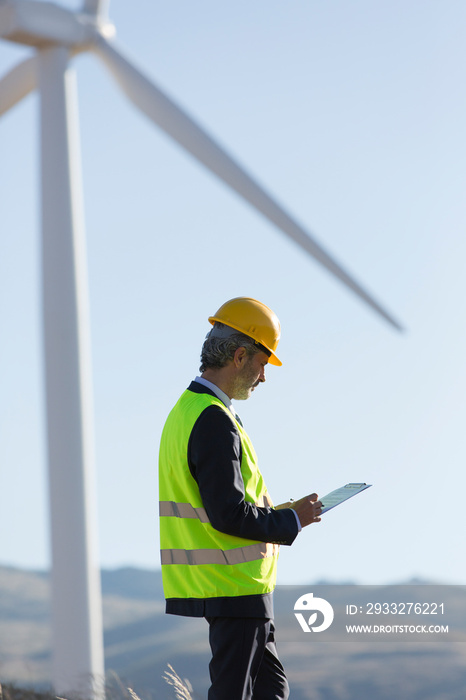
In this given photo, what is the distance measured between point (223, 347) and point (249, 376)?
0.23m

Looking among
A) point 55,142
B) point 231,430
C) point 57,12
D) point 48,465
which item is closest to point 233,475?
point 231,430

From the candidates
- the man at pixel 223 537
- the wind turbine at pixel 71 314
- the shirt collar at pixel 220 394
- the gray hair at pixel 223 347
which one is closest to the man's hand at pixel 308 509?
the man at pixel 223 537

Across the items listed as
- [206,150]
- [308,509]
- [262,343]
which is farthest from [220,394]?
[206,150]

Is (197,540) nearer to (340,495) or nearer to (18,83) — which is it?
(340,495)

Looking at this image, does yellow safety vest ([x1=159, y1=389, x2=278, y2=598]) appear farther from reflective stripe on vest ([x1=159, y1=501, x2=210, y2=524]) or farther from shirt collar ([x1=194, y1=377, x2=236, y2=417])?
shirt collar ([x1=194, y1=377, x2=236, y2=417])

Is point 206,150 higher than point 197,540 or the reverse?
higher

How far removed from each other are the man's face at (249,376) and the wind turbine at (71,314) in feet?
20.9

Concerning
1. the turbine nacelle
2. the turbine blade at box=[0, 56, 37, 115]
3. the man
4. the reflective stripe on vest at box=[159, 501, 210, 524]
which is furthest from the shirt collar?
the turbine blade at box=[0, 56, 37, 115]

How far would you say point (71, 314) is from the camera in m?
12.6

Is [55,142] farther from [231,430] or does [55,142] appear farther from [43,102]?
[231,430]

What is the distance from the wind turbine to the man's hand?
22.2 feet

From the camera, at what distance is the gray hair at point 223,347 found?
5508 millimetres

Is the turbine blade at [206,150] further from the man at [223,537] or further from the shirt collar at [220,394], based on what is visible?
the man at [223,537]

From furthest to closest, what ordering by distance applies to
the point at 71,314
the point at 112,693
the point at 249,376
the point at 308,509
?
the point at 71,314 → the point at 112,693 → the point at 249,376 → the point at 308,509
